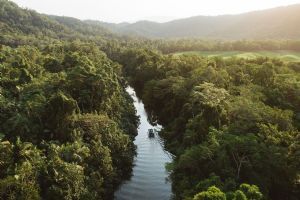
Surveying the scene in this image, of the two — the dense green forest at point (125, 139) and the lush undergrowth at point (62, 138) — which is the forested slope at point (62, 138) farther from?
the dense green forest at point (125, 139)

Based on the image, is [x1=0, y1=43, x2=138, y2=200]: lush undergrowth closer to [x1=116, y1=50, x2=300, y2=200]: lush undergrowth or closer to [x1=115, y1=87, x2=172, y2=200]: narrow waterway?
[x1=115, y1=87, x2=172, y2=200]: narrow waterway

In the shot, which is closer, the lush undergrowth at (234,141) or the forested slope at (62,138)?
the forested slope at (62,138)

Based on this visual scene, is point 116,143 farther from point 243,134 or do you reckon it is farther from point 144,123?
point 144,123

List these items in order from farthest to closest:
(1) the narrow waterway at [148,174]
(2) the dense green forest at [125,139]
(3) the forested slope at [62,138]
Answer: (1) the narrow waterway at [148,174] → (2) the dense green forest at [125,139] → (3) the forested slope at [62,138]

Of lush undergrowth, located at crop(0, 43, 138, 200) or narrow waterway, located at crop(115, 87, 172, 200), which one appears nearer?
lush undergrowth, located at crop(0, 43, 138, 200)

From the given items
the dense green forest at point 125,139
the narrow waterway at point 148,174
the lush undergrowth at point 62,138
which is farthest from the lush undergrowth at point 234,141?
the lush undergrowth at point 62,138

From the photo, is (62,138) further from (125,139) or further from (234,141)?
(234,141)

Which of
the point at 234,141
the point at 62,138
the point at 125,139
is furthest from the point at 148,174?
the point at 234,141

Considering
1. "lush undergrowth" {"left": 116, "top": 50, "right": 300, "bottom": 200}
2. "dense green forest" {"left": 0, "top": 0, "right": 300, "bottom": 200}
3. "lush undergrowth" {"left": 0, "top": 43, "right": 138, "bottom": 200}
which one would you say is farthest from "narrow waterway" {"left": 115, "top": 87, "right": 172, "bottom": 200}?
"lush undergrowth" {"left": 116, "top": 50, "right": 300, "bottom": 200}

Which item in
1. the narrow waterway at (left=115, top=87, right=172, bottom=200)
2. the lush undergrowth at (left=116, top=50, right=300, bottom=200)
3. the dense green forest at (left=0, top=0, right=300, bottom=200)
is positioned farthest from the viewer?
the narrow waterway at (left=115, top=87, right=172, bottom=200)
